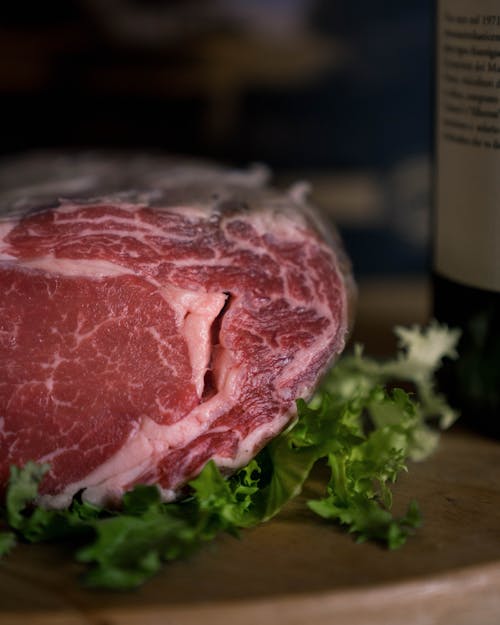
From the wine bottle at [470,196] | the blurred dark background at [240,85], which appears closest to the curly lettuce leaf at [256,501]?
the wine bottle at [470,196]

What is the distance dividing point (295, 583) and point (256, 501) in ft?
0.51

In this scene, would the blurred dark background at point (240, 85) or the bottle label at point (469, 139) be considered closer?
the bottle label at point (469, 139)

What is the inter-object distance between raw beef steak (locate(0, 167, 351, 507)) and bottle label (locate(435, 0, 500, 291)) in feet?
1.01

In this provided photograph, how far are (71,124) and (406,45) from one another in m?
0.78

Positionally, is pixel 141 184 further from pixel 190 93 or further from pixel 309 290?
pixel 190 93

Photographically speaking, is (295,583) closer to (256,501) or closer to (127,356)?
(256,501)

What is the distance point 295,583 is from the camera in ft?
2.64

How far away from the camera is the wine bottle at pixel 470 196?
108cm

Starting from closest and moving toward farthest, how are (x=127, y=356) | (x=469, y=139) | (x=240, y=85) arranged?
1. (x=127, y=356)
2. (x=469, y=139)
3. (x=240, y=85)

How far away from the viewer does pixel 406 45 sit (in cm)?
212

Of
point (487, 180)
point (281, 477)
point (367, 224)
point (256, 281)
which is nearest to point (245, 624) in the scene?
point (281, 477)

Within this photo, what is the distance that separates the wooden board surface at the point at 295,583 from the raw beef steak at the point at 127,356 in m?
0.10

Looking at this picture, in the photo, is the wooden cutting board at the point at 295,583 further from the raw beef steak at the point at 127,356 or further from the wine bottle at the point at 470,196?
the wine bottle at the point at 470,196

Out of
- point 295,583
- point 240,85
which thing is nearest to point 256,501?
point 295,583
